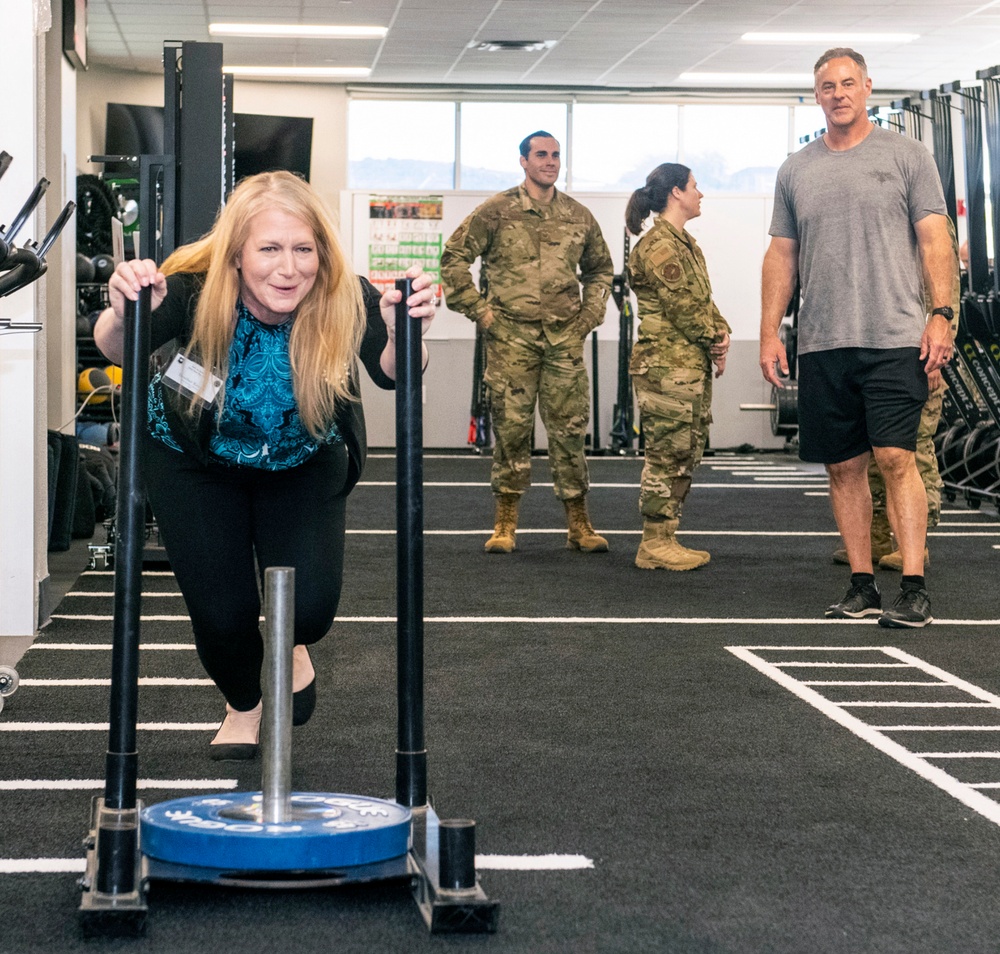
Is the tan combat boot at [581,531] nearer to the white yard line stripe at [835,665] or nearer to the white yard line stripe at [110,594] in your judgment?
the white yard line stripe at [110,594]

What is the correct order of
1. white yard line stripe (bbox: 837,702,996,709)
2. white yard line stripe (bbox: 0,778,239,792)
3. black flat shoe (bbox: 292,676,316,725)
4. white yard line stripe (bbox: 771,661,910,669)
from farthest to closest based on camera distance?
white yard line stripe (bbox: 771,661,910,669) < white yard line stripe (bbox: 837,702,996,709) < black flat shoe (bbox: 292,676,316,725) < white yard line stripe (bbox: 0,778,239,792)

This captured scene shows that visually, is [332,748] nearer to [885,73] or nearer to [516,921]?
[516,921]

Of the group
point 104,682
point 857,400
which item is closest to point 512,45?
point 857,400

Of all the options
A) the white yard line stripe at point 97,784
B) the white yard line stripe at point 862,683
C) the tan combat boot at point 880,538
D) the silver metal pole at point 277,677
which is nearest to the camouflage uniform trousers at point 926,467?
the tan combat boot at point 880,538

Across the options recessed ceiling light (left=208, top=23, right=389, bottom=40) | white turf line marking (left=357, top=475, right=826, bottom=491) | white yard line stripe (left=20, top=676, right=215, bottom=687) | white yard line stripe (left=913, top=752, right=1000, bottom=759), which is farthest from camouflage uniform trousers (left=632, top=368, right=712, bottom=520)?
recessed ceiling light (left=208, top=23, right=389, bottom=40)

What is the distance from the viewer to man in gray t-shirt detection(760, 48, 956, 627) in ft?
13.6

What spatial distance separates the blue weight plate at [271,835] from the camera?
1900mm

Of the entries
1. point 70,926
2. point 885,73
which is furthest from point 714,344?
point 885,73

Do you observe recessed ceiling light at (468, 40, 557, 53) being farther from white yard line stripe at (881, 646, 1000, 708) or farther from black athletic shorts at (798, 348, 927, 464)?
white yard line stripe at (881, 646, 1000, 708)

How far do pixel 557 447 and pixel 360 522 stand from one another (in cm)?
155

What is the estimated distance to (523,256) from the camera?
575 cm

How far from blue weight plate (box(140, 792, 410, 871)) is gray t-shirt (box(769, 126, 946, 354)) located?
2.61 metres

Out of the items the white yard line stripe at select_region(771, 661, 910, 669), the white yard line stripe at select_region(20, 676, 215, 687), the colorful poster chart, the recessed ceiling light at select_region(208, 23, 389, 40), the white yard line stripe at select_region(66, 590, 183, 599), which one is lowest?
the white yard line stripe at select_region(20, 676, 215, 687)

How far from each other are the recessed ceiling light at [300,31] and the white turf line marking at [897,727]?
8353mm
